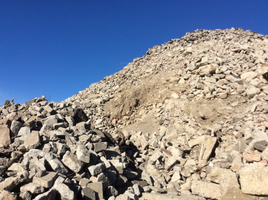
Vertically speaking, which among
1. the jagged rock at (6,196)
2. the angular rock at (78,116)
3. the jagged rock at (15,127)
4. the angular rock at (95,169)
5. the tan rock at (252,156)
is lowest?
the jagged rock at (6,196)

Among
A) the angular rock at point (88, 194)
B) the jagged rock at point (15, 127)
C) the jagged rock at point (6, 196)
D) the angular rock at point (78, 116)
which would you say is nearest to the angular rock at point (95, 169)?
the angular rock at point (88, 194)

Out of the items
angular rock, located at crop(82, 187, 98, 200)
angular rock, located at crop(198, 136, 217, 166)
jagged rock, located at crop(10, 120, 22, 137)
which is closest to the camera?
angular rock, located at crop(82, 187, 98, 200)

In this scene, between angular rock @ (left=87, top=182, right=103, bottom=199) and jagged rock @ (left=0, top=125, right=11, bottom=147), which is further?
jagged rock @ (left=0, top=125, right=11, bottom=147)

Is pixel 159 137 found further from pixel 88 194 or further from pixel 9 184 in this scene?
pixel 9 184

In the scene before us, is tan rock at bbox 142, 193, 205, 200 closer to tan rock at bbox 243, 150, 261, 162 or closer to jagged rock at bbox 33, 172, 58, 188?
tan rock at bbox 243, 150, 261, 162

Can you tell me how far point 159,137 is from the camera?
7555 millimetres

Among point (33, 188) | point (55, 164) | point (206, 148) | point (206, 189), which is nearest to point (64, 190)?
point (33, 188)

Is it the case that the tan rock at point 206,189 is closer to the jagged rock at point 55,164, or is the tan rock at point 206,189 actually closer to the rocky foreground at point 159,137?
the rocky foreground at point 159,137

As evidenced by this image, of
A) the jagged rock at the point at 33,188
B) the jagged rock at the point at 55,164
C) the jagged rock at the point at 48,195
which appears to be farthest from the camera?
the jagged rock at the point at 55,164

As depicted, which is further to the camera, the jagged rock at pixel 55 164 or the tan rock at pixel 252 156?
the tan rock at pixel 252 156

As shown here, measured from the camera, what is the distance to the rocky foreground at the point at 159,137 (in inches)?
159

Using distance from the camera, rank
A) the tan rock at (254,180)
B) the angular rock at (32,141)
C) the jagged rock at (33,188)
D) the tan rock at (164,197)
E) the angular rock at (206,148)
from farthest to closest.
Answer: the angular rock at (206,148) → the angular rock at (32,141) → the tan rock at (164,197) → the tan rock at (254,180) → the jagged rock at (33,188)

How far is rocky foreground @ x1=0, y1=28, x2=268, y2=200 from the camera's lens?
4.03 m

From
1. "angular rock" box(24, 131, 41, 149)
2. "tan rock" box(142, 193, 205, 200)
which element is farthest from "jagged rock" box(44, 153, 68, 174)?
"tan rock" box(142, 193, 205, 200)
